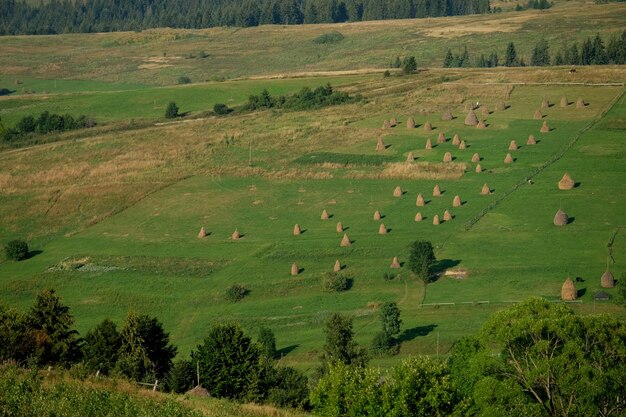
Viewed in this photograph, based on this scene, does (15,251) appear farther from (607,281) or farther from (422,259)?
(607,281)

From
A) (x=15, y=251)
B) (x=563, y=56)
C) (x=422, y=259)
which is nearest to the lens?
(x=422, y=259)

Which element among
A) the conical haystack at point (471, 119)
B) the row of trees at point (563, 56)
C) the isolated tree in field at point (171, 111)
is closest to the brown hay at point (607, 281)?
the conical haystack at point (471, 119)

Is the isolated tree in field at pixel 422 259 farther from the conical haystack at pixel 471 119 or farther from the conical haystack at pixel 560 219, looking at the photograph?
the conical haystack at pixel 471 119

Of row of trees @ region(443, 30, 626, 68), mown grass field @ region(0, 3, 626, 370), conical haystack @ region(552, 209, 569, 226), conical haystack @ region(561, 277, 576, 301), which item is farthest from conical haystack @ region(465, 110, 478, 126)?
row of trees @ region(443, 30, 626, 68)

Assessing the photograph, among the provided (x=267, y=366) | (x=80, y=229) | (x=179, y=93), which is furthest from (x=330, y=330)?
(x=179, y=93)

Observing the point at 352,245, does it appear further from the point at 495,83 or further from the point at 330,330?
the point at 495,83

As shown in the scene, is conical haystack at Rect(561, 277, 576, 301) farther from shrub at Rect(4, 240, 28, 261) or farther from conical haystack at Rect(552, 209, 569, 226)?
shrub at Rect(4, 240, 28, 261)

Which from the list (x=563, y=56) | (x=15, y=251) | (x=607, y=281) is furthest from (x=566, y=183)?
(x=563, y=56)
